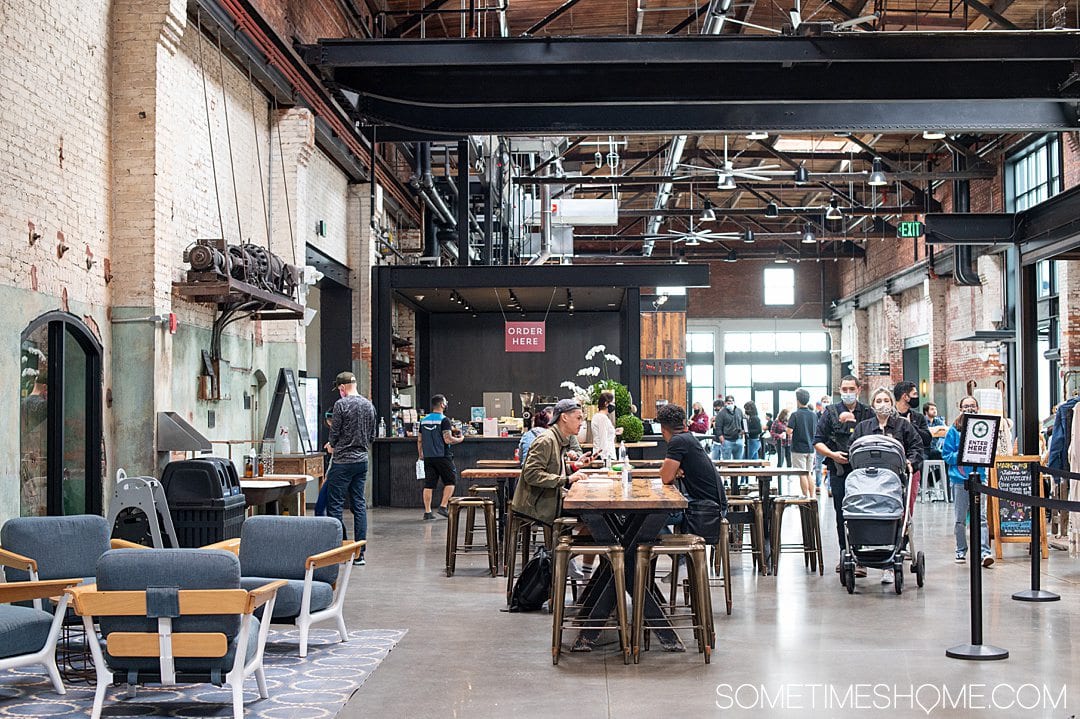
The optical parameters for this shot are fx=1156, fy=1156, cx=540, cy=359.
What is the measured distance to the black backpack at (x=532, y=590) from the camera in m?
7.64

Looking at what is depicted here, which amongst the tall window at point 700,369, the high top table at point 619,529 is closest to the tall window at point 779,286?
the tall window at point 700,369

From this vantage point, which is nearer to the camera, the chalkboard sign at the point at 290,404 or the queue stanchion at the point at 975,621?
the queue stanchion at the point at 975,621

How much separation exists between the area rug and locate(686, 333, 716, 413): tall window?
93.4 ft

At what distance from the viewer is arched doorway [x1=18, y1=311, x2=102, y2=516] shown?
789 centimetres

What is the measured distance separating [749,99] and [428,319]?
A: 1211 centimetres

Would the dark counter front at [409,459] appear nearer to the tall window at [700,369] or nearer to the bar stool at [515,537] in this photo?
the bar stool at [515,537]

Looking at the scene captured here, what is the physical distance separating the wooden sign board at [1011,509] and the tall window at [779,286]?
24.2 meters

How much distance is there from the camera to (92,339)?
8594 mm

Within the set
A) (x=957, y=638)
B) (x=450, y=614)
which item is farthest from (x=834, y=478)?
(x=450, y=614)

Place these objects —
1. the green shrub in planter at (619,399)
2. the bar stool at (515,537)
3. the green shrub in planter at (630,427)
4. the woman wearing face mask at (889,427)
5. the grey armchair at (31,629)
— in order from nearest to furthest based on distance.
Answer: the grey armchair at (31,629), the bar stool at (515,537), the woman wearing face mask at (889,427), the green shrub in planter at (630,427), the green shrub in planter at (619,399)

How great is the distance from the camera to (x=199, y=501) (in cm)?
844

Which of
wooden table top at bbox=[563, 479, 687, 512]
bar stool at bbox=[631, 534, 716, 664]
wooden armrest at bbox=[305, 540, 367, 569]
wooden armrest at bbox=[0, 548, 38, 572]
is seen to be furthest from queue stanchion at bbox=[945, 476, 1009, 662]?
wooden armrest at bbox=[0, 548, 38, 572]

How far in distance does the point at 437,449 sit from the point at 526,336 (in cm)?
395

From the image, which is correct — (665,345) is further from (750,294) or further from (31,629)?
(31,629)
